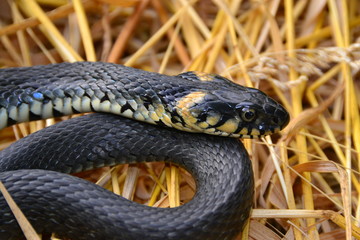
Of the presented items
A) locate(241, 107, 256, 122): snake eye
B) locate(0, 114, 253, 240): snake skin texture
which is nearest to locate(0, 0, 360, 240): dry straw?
locate(0, 114, 253, 240): snake skin texture

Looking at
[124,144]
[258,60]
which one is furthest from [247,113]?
[258,60]

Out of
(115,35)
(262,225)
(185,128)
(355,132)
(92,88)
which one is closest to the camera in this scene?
(262,225)

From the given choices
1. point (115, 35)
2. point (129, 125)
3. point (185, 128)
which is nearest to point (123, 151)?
point (129, 125)

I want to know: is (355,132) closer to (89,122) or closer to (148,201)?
(148,201)

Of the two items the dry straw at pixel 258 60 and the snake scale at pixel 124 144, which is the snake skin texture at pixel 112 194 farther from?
the dry straw at pixel 258 60

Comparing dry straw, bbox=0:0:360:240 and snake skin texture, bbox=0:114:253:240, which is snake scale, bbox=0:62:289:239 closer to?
snake skin texture, bbox=0:114:253:240

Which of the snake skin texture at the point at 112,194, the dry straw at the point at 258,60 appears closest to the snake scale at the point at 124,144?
the snake skin texture at the point at 112,194

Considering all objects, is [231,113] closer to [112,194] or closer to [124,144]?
[124,144]
